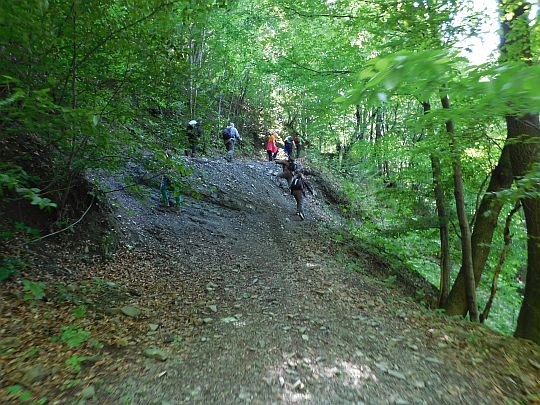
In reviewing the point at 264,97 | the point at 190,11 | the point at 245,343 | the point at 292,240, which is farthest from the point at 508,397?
the point at 264,97

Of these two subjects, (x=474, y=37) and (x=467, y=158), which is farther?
(x=467, y=158)

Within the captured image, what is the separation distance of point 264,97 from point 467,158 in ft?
70.5

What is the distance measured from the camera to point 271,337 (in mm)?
4680

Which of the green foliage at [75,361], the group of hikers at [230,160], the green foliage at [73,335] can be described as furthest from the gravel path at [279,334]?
the group of hikers at [230,160]

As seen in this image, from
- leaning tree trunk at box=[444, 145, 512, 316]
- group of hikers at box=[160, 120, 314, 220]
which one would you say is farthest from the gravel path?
leaning tree trunk at box=[444, 145, 512, 316]

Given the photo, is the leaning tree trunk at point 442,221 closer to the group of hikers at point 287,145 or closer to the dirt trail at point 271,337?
the dirt trail at point 271,337

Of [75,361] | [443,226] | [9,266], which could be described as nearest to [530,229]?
[443,226]

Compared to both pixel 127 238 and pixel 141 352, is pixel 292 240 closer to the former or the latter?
pixel 127 238

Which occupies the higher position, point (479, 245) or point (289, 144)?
point (289, 144)

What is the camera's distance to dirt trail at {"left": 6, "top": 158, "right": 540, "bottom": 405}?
3.52 m

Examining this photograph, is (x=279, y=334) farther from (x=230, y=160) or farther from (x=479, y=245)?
(x=230, y=160)

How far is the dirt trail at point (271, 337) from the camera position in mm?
3518

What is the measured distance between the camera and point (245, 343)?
452 cm

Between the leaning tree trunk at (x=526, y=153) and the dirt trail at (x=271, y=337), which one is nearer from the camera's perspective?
the dirt trail at (x=271, y=337)
